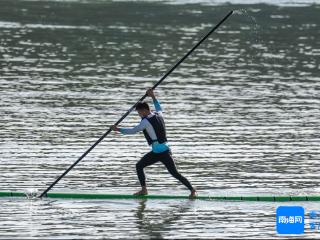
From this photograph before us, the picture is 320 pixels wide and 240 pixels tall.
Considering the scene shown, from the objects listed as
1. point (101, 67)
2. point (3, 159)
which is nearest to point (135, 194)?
point (3, 159)

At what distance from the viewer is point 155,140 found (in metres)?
26.8

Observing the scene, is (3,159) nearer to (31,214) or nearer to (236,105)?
(31,214)

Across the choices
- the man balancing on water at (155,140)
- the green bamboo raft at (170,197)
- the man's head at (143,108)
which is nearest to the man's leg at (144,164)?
the man balancing on water at (155,140)

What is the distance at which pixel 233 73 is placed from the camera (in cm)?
5306

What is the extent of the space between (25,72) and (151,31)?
21039 mm

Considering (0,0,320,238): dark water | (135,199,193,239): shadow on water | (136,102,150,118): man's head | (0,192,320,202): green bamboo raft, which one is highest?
(136,102,150,118): man's head

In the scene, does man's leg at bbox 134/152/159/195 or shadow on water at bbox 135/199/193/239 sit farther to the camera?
man's leg at bbox 134/152/159/195

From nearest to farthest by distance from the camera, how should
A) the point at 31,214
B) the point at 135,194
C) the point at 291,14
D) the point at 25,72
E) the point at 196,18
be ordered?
the point at 31,214, the point at 135,194, the point at 25,72, the point at 196,18, the point at 291,14

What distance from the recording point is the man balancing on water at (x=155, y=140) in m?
26.6

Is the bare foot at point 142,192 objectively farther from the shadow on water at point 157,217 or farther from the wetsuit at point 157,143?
the shadow on water at point 157,217

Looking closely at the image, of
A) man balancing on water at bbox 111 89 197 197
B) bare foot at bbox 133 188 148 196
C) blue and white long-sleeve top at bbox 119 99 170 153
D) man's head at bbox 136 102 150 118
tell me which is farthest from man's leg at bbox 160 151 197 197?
man's head at bbox 136 102 150 118

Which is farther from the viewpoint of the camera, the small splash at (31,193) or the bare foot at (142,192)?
the bare foot at (142,192)

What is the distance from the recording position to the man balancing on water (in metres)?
26.6

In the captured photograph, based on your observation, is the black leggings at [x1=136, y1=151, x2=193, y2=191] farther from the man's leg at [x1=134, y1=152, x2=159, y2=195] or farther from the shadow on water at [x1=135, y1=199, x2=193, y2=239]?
the shadow on water at [x1=135, y1=199, x2=193, y2=239]
